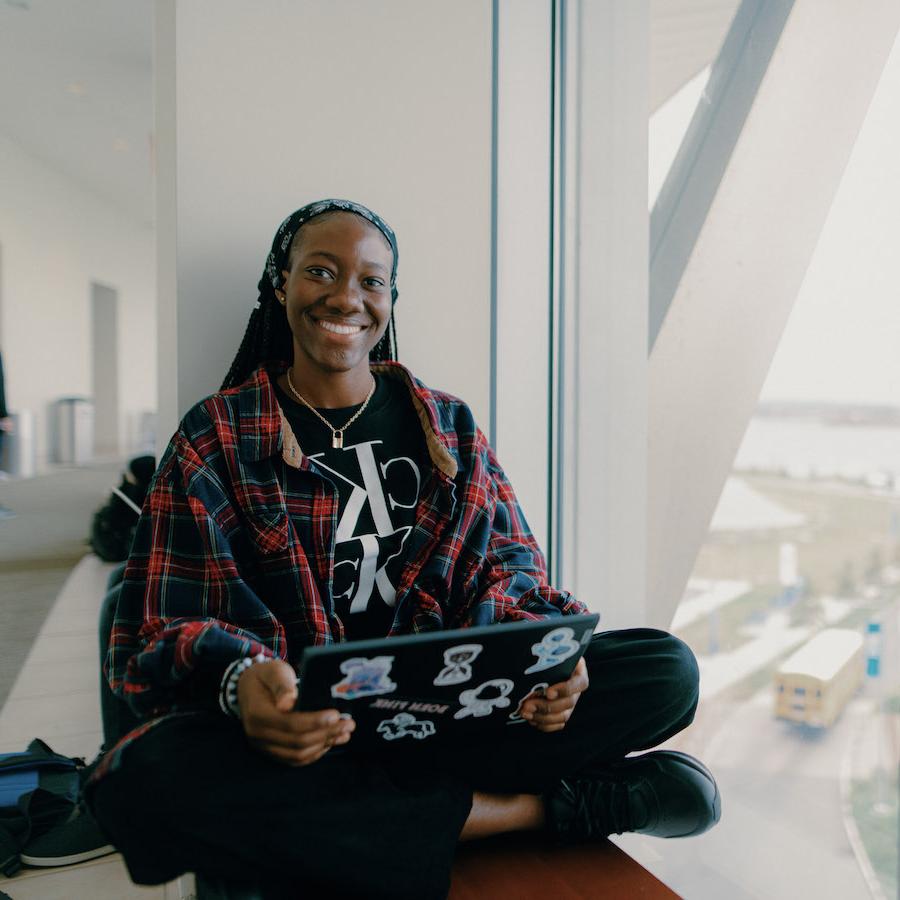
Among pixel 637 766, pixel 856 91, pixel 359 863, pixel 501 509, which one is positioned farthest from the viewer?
pixel 856 91

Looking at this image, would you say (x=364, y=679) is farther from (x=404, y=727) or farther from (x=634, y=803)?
(x=634, y=803)

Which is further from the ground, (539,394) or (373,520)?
(539,394)

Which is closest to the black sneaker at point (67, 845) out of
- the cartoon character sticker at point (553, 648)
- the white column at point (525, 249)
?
the cartoon character sticker at point (553, 648)

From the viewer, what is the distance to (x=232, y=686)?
0.98 meters

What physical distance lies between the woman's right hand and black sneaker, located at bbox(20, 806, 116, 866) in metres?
0.63

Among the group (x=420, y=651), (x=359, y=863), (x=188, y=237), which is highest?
(x=188, y=237)

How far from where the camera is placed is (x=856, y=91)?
151 centimetres

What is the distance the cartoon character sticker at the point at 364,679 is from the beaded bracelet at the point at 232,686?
0.50ft

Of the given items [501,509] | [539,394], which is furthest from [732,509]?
[501,509]

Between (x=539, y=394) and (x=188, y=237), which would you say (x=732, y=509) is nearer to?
(x=539, y=394)

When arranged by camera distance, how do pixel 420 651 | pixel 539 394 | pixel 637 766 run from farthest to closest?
pixel 539 394 → pixel 637 766 → pixel 420 651

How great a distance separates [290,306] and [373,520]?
1.21ft

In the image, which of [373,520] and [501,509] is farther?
[501,509]

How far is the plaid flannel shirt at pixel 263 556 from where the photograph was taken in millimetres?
1064
